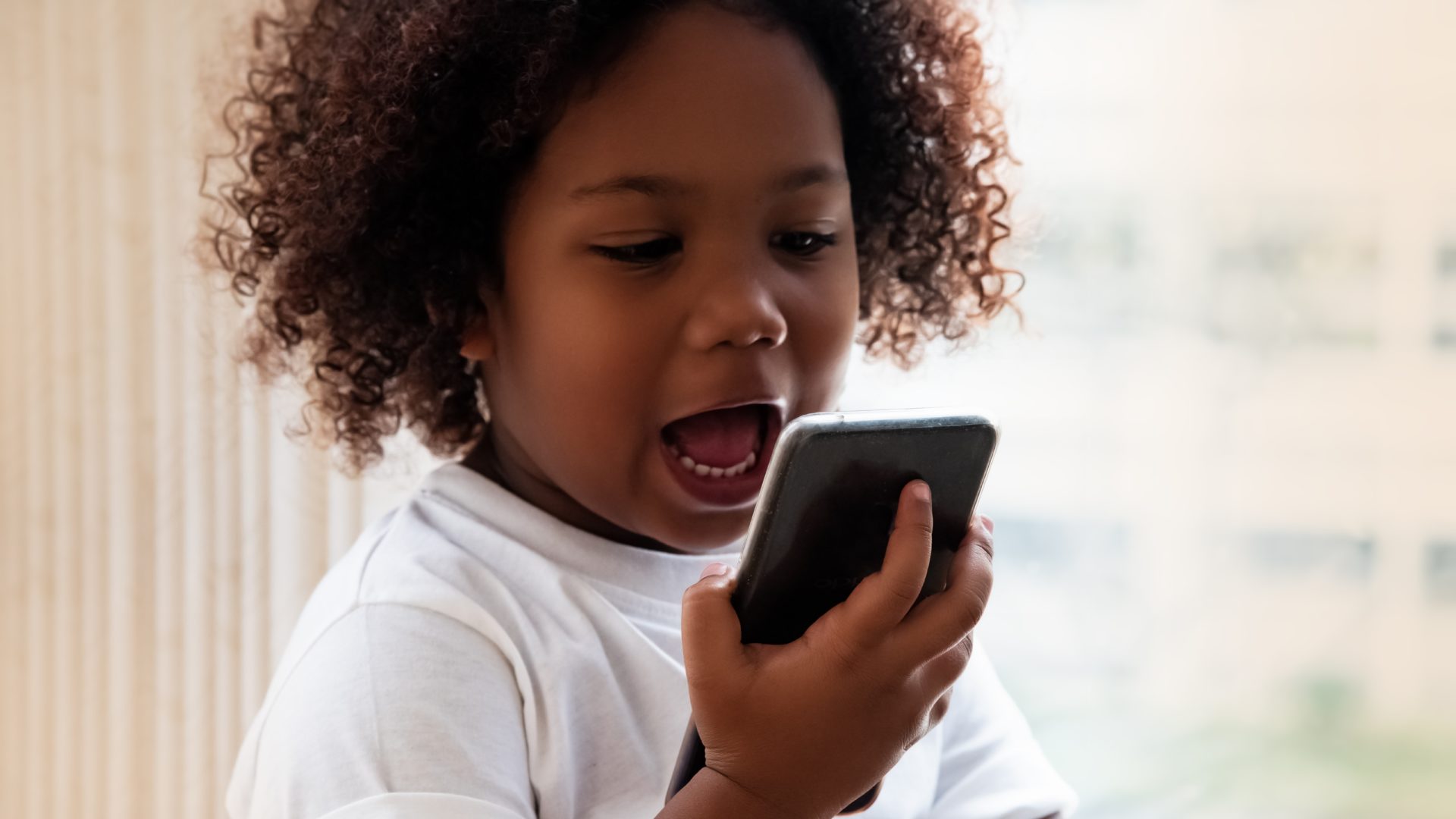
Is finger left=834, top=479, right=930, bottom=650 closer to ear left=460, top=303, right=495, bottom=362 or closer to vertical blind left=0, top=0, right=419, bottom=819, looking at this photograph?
ear left=460, top=303, right=495, bottom=362

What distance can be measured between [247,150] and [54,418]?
738mm

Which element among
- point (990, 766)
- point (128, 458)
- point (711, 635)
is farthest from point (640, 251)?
point (128, 458)

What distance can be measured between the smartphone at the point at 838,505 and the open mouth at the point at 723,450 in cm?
13

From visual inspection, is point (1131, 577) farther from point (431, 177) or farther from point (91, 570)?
point (91, 570)

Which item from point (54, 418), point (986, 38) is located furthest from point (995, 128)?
point (54, 418)

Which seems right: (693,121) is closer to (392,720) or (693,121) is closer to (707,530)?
(707,530)

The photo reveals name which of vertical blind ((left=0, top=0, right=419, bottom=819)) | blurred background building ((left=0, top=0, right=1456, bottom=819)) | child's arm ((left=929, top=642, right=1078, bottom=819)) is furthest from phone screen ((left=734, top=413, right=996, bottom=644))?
vertical blind ((left=0, top=0, right=419, bottom=819))

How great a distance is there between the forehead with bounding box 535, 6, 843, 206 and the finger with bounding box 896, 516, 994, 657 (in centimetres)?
22

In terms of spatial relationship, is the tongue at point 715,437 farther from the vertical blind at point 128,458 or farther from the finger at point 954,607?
the vertical blind at point 128,458

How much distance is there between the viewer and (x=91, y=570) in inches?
61.4

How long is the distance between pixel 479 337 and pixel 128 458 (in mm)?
892

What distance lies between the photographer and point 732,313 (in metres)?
0.71

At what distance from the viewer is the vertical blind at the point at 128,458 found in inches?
58.0

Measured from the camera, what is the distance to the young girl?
625 millimetres
